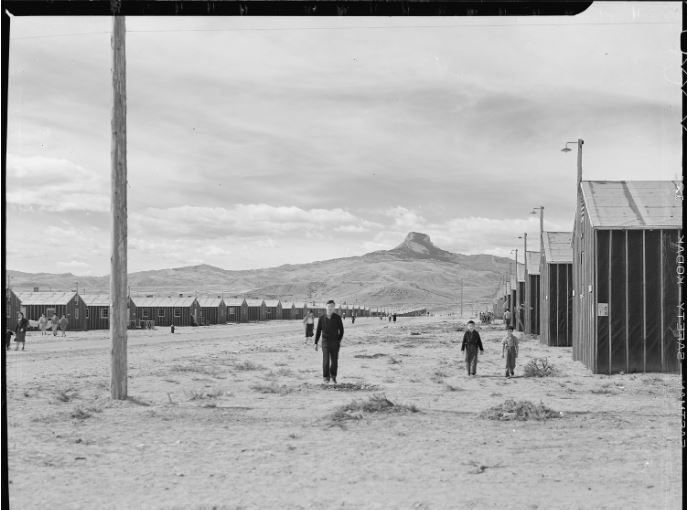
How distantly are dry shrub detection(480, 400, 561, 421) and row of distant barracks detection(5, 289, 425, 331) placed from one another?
27519mm

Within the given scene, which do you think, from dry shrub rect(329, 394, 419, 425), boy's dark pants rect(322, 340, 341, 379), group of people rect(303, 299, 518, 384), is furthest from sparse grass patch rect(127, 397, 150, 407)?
boy's dark pants rect(322, 340, 341, 379)

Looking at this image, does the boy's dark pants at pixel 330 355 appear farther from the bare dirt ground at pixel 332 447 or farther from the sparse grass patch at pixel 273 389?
the sparse grass patch at pixel 273 389

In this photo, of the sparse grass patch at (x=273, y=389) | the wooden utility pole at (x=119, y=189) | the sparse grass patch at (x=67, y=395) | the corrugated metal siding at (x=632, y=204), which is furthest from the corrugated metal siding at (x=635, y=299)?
the sparse grass patch at (x=67, y=395)

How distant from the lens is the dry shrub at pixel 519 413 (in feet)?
37.4

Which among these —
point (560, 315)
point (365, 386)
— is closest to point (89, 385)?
point (365, 386)

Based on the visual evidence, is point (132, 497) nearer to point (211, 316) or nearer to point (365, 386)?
point (365, 386)

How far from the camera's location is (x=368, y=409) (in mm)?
11953

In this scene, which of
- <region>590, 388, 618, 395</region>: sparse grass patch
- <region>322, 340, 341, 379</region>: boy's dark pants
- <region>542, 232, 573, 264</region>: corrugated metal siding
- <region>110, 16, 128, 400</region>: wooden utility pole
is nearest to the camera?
<region>110, 16, 128, 400</region>: wooden utility pole

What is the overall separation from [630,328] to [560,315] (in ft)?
39.0

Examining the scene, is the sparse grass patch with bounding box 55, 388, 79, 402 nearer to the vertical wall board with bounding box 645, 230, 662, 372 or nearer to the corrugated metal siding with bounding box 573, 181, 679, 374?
the corrugated metal siding with bounding box 573, 181, 679, 374

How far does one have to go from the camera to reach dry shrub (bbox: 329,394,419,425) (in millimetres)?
11344

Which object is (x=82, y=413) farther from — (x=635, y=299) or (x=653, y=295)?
(x=653, y=295)

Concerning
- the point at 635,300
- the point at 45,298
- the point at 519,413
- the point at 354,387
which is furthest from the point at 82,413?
the point at 45,298

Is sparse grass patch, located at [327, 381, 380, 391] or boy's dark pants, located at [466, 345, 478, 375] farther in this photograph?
boy's dark pants, located at [466, 345, 478, 375]
